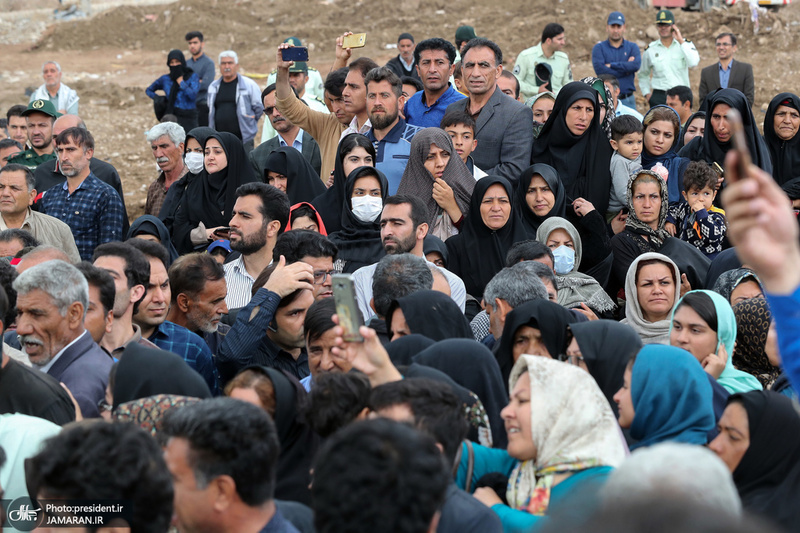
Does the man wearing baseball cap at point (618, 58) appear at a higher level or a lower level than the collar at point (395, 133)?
higher

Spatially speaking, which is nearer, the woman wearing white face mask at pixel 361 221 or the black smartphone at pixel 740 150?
the black smartphone at pixel 740 150

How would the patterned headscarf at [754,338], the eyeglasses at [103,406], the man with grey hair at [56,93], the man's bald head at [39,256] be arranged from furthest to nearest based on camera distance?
the man with grey hair at [56,93], the man's bald head at [39,256], the patterned headscarf at [754,338], the eyeglasses at [103,406]

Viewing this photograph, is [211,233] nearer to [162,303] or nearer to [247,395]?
[162,303]

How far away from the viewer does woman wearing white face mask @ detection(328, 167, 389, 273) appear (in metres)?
6.30

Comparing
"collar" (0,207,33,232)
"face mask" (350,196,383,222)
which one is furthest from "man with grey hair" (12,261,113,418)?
"collar" (0,207,33,232)

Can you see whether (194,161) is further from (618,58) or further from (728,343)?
(618,58)

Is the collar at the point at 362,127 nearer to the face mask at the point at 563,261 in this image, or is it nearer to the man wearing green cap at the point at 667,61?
the face mask at the point at 563,261

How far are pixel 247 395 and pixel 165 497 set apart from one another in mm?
894

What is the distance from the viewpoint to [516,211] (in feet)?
21.0

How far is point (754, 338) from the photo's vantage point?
4.52 metres

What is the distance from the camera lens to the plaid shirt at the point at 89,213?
723 cm

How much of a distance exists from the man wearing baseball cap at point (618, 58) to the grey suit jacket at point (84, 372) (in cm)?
1014

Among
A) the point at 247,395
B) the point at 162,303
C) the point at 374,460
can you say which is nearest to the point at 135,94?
the point at 162,303

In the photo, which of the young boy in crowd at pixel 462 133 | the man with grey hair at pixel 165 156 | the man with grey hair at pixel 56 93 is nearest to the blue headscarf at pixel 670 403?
the young boy in crowd at pixel 462 133
